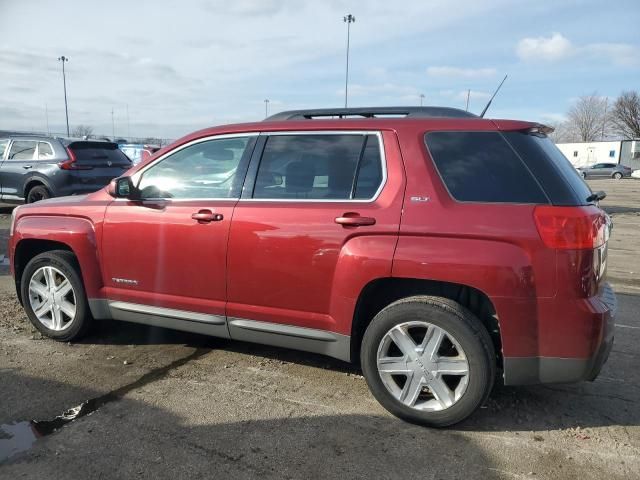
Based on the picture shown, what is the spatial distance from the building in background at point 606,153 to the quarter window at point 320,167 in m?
54.5

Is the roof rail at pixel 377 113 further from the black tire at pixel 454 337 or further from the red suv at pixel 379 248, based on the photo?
the black tire at pixel 454 337

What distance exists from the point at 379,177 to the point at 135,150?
2140 centimetres

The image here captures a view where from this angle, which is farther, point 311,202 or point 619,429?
point 311,202

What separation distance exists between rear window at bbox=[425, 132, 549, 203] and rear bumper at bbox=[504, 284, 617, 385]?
0.72 m

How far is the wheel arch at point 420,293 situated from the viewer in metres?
3.18

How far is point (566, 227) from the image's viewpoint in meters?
2.82

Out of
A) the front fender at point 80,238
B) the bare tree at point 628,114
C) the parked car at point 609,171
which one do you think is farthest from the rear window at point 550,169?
the bare tree at point 628,114

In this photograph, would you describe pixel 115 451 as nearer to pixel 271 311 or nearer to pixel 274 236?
pixel 271 311

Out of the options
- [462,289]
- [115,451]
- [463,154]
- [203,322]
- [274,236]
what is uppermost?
[463,154]

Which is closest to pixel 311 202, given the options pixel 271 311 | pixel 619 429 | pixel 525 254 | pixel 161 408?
pixel 271 311

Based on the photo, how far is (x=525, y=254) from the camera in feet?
9.34

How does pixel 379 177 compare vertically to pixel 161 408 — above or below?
above

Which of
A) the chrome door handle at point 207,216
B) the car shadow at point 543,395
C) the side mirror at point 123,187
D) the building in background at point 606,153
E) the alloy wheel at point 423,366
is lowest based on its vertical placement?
the car shadow at point 543,395

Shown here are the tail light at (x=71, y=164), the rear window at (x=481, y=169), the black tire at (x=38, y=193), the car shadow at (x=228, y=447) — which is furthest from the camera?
the black tire at (x=38, y=193)
